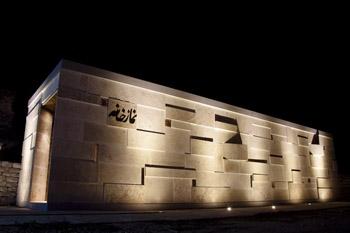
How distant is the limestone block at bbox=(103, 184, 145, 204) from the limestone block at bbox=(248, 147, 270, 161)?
3898 millimetres

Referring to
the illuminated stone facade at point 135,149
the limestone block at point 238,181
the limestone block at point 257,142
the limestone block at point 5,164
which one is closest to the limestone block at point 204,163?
the illuminated stone facade at point 135,149

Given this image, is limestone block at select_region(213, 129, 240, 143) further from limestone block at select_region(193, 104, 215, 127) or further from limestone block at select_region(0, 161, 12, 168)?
limestone block at select_region(0, 161, 12, 168)

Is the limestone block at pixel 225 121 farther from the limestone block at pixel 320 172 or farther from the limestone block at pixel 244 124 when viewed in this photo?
the limestone block at pixel 320 172

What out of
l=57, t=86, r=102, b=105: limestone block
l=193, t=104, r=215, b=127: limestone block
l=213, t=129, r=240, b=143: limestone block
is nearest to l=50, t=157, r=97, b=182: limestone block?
l=57, t=86, r=102, b=105: limestone block

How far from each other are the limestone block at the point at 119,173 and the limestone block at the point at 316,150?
25.5ft

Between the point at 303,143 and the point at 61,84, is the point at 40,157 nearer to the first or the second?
the point at 61,84

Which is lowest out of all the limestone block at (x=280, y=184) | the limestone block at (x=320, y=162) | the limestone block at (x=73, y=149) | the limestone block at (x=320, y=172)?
the limestone block at (x=280, y=184)

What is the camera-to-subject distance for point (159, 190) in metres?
6.44

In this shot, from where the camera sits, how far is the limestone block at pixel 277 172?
908 cm

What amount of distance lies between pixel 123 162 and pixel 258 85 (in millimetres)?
7771

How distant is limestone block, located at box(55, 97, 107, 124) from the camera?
18.3 feet

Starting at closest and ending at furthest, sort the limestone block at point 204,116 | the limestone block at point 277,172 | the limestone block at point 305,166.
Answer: the limestone block at point 204,116 → the limestone block at point 277,172 → the limestone block at point 305,166

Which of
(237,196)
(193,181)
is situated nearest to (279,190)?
(237,196)

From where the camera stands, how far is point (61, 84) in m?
5.64
